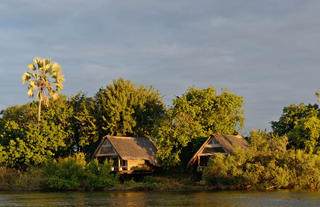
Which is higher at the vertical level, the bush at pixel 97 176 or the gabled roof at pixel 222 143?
the gabled roof at pixel 222 143

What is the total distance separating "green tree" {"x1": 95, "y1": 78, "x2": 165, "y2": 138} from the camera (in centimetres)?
5125

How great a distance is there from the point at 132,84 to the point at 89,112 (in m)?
6.30

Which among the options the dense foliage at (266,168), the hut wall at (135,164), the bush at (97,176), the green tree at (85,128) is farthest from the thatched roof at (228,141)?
the green tree at (85,128)

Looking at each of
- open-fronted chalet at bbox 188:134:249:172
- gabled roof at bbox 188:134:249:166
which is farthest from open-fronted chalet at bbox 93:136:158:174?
gabled roof at bbox 188:134:249:166

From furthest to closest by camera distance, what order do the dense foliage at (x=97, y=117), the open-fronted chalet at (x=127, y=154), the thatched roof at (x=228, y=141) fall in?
the dense foliage at (x=97, y=117) → the open-fronted chalet at (x=127, y=154) → the thatched roof at (x=228, y=141)

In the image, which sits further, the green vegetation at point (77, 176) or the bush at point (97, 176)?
the bush at point (97, 176)

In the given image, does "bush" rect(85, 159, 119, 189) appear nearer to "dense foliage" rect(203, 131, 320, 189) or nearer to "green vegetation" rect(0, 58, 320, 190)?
"green vegetation" rect(0, 58, 320, 190)

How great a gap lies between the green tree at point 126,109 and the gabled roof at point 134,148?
11.0 feet

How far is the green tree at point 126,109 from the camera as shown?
51250 millimetres

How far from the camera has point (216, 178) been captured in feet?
122

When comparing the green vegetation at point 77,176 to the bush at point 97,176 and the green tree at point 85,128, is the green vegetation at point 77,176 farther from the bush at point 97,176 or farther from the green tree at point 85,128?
the green tree at point 85,128

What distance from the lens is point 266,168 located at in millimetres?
35344

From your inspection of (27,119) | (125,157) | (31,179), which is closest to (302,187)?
(125,157)

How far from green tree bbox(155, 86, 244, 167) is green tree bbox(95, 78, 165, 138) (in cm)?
580
